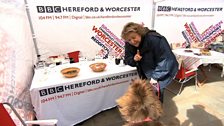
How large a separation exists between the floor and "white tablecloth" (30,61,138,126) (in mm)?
159

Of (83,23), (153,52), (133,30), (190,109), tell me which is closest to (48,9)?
(83,23)

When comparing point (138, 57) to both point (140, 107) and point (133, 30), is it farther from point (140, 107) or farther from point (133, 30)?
point (140, 107)

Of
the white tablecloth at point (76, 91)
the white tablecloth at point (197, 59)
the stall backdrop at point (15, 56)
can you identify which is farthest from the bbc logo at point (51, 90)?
the white tablecloth at point (197, 59)

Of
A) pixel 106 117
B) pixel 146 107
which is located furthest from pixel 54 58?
pixel 146 107

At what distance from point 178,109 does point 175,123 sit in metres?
0.38

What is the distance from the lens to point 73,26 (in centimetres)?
265

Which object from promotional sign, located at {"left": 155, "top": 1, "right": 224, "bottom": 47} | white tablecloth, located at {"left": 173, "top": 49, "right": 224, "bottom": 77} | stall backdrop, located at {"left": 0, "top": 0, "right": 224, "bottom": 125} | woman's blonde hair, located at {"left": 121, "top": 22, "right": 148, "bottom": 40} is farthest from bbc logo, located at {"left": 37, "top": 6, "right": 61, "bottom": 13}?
white tablecloth, located at {"left": 173, "top": 49, "right": 224, "bottom": 77}

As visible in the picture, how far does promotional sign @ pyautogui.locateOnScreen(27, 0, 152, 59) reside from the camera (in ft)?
8.07

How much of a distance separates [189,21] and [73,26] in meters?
2.69

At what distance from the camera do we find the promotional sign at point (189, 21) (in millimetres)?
3379

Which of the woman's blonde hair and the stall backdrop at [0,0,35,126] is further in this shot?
the woman's blonde hair

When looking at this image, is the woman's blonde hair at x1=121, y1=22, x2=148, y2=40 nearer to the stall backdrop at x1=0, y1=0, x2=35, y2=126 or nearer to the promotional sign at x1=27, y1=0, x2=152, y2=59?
the stall backdrop at x1=0, y1=0, x2=35, y2=126

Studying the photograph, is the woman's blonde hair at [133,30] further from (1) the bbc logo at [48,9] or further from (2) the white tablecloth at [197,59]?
(2) the white tablecloth at [197,59]

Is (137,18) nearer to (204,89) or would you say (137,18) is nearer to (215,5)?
(204,89)
